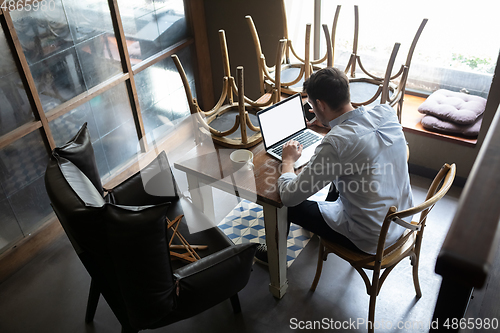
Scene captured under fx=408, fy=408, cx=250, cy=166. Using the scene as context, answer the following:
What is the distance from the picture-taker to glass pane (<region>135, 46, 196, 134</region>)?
3250 millimetres

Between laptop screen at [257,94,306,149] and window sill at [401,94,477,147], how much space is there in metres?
1.18

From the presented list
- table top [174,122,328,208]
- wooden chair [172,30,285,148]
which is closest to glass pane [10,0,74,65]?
wooden chair [172,30,285,148]

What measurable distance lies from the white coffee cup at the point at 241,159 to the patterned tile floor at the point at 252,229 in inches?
28.7

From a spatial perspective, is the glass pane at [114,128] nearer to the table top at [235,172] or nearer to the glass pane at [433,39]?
the table top at [235,172]

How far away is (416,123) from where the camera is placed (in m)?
3.08

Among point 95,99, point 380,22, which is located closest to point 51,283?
point 95,99

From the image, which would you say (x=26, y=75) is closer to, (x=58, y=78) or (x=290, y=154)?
(x=58, y=78)

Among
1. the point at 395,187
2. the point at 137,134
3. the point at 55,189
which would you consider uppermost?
the point at 55,189

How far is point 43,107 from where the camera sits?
8.18 feet

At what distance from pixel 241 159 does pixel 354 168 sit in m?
0.60

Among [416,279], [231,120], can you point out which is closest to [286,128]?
[231,120]

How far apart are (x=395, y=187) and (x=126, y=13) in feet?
7.37

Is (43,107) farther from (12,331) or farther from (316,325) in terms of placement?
(316,325)

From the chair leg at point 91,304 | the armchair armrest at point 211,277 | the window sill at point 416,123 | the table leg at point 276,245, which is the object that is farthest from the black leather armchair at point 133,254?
the window sill at point 416,123
